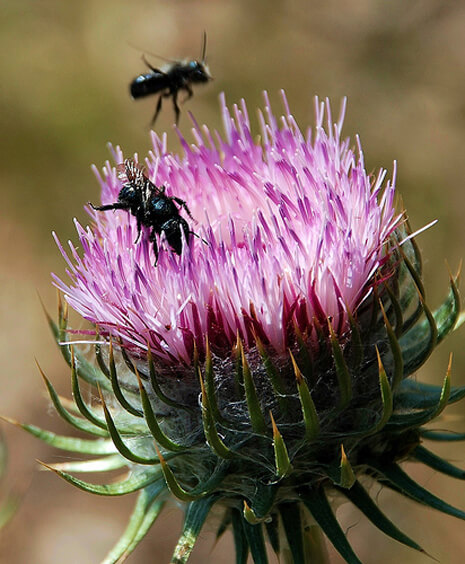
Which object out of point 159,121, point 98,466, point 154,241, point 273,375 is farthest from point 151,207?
point 159,121

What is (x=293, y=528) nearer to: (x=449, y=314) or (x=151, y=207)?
(x=449, y=314)

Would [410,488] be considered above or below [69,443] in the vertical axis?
above

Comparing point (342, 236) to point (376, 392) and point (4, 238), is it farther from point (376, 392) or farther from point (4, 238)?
point (4, 238)

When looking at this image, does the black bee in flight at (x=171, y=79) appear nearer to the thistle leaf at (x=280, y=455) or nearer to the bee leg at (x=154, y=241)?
the bee leg at (x=154, y=241)

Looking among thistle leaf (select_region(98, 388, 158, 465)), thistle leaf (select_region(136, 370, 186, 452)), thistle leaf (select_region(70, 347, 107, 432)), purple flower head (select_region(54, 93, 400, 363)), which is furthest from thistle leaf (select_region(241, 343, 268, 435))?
thistle leaf (select_region(70, 347, 107, 432))

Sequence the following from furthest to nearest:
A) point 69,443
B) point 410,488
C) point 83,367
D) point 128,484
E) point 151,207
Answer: point 83,367, point 69,443, point 151,207, point 128,484, point 410,488

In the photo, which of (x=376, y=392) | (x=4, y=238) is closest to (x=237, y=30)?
(x=4, y=238)
